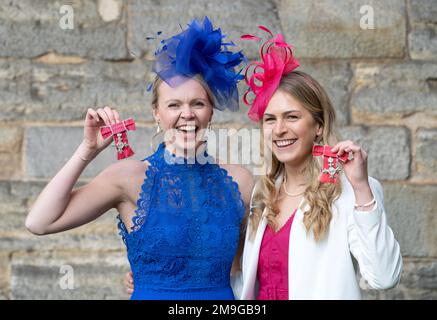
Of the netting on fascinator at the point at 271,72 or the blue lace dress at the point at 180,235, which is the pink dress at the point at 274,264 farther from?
the netting on fascinator at the point at 271,72

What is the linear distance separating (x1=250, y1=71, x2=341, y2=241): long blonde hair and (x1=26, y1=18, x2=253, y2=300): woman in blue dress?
144 mm

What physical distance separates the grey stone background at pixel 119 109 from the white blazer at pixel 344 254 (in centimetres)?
138

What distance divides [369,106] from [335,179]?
1.59m

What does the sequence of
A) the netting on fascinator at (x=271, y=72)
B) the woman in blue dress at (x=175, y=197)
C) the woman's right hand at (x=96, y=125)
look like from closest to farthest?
the woman's right hand at (x=96, y=125) < the woman in blue dress at (x=175, y=197) < the netting on fascinator at (x=271, y=72)

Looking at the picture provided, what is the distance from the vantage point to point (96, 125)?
8.43ft

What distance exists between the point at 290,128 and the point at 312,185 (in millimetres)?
242

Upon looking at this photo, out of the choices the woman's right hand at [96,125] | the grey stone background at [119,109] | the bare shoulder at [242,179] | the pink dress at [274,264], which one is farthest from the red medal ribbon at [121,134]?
the grey stone background at [119,109]

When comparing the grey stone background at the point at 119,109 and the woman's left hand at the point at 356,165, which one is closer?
the woman's left hand at the point at 356,165

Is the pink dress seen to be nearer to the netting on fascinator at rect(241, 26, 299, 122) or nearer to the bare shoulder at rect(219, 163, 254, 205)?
the bare shoulder at rect(219, 163, 254, 205)

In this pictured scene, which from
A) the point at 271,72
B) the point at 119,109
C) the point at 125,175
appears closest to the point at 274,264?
the point at 125,175

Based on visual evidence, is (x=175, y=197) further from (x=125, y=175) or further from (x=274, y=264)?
(x=274, y=264)

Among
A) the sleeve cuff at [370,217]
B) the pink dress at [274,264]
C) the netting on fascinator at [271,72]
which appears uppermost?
the netting on fascinator at [271,72]

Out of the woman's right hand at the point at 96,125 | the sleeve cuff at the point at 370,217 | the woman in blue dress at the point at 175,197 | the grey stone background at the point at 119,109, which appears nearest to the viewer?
the sleeve cuff at the point at 370,217

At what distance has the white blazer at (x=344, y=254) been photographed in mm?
2438
